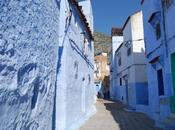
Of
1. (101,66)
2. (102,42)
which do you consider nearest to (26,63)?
(101,66)

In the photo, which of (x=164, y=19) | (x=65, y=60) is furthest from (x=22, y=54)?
(x=164, y=19)

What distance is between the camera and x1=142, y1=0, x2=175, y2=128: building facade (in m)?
10.9

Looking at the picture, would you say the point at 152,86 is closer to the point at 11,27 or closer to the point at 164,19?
the point at 164,19

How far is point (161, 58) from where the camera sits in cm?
1234

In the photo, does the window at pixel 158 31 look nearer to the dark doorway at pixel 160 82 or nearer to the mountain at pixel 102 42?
the dark doorway at pixel 160 82

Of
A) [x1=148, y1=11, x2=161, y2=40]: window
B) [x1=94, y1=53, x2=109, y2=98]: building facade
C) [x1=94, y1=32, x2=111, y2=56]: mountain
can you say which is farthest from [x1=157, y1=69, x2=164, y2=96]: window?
[x1=94, y1=32, x2=111, y2=56]: mountain

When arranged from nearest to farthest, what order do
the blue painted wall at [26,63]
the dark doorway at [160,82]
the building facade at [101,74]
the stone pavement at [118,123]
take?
the blue painted wall at [26,63], the stone pavement at [118,123], the dark doorway at [160,82], the building facade at [101,74]

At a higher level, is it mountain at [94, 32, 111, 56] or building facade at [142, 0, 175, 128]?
mountain at [94, 32, 111, 56]

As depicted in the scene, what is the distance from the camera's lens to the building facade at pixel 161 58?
35.8 feet

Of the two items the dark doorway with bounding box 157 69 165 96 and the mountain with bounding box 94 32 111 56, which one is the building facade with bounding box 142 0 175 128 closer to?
the dark doorway with bounding box 157 69 165 96

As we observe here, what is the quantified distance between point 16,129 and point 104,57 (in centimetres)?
4683

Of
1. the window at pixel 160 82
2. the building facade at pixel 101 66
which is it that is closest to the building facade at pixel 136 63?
the window at pixel 160 82

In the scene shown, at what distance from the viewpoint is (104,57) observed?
5050cm

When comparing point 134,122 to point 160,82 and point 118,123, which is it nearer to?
point 118,123
